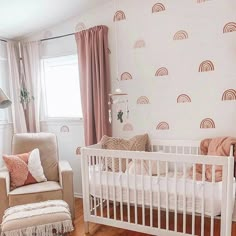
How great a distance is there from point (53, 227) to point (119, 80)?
1831 millimetres

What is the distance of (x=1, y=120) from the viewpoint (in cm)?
324

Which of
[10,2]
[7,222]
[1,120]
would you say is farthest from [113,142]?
[10,2]

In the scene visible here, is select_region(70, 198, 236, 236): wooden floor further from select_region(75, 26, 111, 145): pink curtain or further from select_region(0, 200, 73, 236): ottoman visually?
select_region(75, 26, 111, 145): pink curtain

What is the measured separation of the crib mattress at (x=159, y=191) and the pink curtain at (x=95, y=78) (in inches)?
28.7

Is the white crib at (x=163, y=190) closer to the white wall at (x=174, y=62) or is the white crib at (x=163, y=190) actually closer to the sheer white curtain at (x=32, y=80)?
the white wall at (x=174, y=62)

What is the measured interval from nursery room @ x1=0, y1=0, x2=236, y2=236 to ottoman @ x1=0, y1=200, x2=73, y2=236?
0.04 feet

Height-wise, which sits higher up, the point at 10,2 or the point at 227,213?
the point at 10,2

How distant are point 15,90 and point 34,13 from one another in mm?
1114

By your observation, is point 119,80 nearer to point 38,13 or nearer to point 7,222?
point 38,13

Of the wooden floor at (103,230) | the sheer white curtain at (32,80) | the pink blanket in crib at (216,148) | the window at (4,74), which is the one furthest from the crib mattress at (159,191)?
the window at (4,74)

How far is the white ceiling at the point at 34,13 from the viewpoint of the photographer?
258 centimetres

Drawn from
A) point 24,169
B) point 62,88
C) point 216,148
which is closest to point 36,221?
point 24,169

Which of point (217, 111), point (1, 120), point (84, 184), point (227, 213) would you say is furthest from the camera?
point (1, 120)

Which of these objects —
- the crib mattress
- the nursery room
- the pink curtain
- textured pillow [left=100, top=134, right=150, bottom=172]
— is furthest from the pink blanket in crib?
the pink curtain
